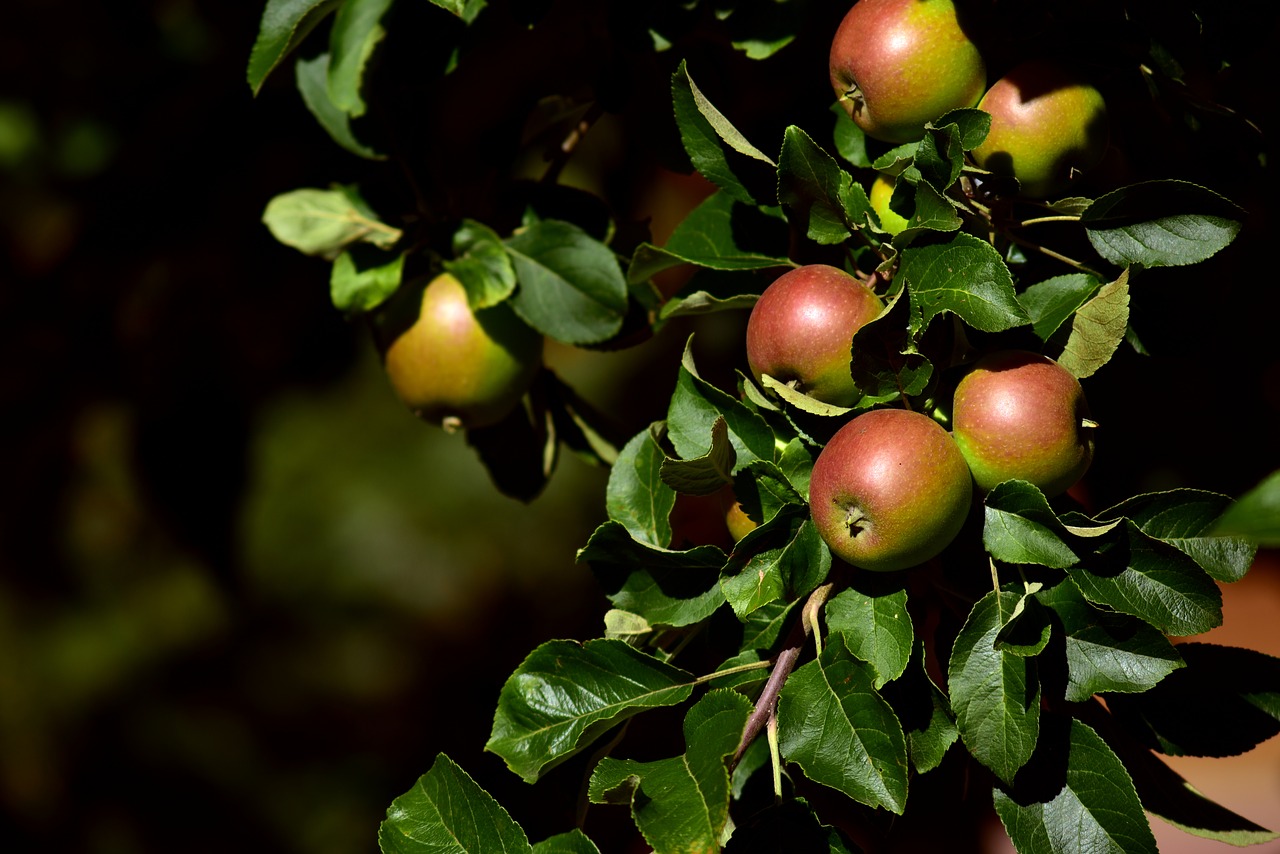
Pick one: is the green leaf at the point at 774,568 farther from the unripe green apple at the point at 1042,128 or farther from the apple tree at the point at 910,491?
the unripe green apple at the point at 1042,128

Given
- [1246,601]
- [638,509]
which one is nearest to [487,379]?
[638,509]

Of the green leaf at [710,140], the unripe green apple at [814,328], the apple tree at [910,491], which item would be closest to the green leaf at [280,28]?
the apple tree at [910,491]

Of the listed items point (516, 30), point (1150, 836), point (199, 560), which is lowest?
point (199, 560)

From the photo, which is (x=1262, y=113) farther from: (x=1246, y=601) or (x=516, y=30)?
(x=1246, y=601)

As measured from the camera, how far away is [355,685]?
8.38ft

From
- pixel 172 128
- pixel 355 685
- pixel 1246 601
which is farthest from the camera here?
pixel 355 685

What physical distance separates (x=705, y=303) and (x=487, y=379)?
0.90 ft

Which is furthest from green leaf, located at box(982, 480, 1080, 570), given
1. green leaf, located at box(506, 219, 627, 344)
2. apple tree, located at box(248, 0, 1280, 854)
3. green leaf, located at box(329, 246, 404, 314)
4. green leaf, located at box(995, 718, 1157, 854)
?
green leaf, located at box(329, 246, 404, 314)

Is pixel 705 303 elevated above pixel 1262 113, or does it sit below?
above

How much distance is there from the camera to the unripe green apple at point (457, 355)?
0.87 metres

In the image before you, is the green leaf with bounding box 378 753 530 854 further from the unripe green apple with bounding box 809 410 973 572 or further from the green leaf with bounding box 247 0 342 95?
the green leaf with bounding box 247 0 342 95

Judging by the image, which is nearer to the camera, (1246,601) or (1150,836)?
(1150,836)

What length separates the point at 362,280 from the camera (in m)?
0.85

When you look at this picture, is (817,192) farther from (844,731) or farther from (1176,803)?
(1176,803)
